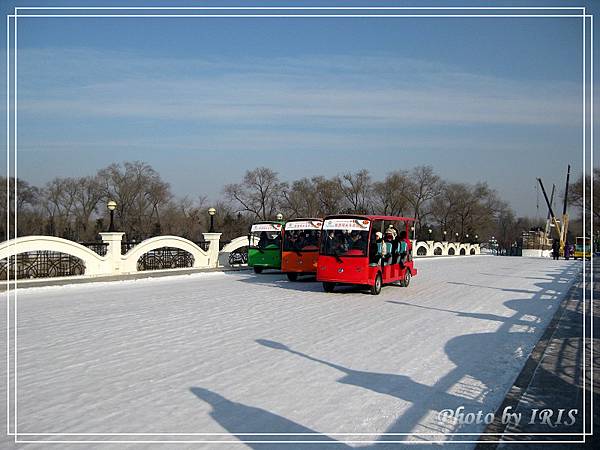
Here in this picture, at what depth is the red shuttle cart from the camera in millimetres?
17391

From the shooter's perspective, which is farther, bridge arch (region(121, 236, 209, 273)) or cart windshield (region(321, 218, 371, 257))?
bridge arch (region(121, 236, 209, 273))

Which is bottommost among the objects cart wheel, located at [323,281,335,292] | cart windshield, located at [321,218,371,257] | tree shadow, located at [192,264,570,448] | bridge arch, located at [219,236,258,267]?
tree shadow, located at [192,264,570,448]

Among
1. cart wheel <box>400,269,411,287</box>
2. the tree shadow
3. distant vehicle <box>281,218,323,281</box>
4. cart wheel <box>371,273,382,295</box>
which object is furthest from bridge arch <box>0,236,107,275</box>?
the tree shadow

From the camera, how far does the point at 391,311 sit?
1432cm

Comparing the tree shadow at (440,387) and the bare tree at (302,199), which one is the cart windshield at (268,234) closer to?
the tree shadow at (440,387)

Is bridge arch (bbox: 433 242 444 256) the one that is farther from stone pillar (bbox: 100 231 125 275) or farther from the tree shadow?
the tree shadow

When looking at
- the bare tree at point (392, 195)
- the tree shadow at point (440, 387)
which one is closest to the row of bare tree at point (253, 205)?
the bare tree at point (392, 195)

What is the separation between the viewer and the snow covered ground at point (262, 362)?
611cm

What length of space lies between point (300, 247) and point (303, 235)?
0.50 metres

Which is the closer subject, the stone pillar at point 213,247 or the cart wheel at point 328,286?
the cart wheel at point 328,286

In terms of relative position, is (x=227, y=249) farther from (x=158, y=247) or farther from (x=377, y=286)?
(x=377, y=286)

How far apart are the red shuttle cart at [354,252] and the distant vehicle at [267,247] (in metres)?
6.87

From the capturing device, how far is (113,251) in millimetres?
22906

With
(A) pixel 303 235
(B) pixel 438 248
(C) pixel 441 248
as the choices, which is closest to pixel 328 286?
(A) pixel 303 235
